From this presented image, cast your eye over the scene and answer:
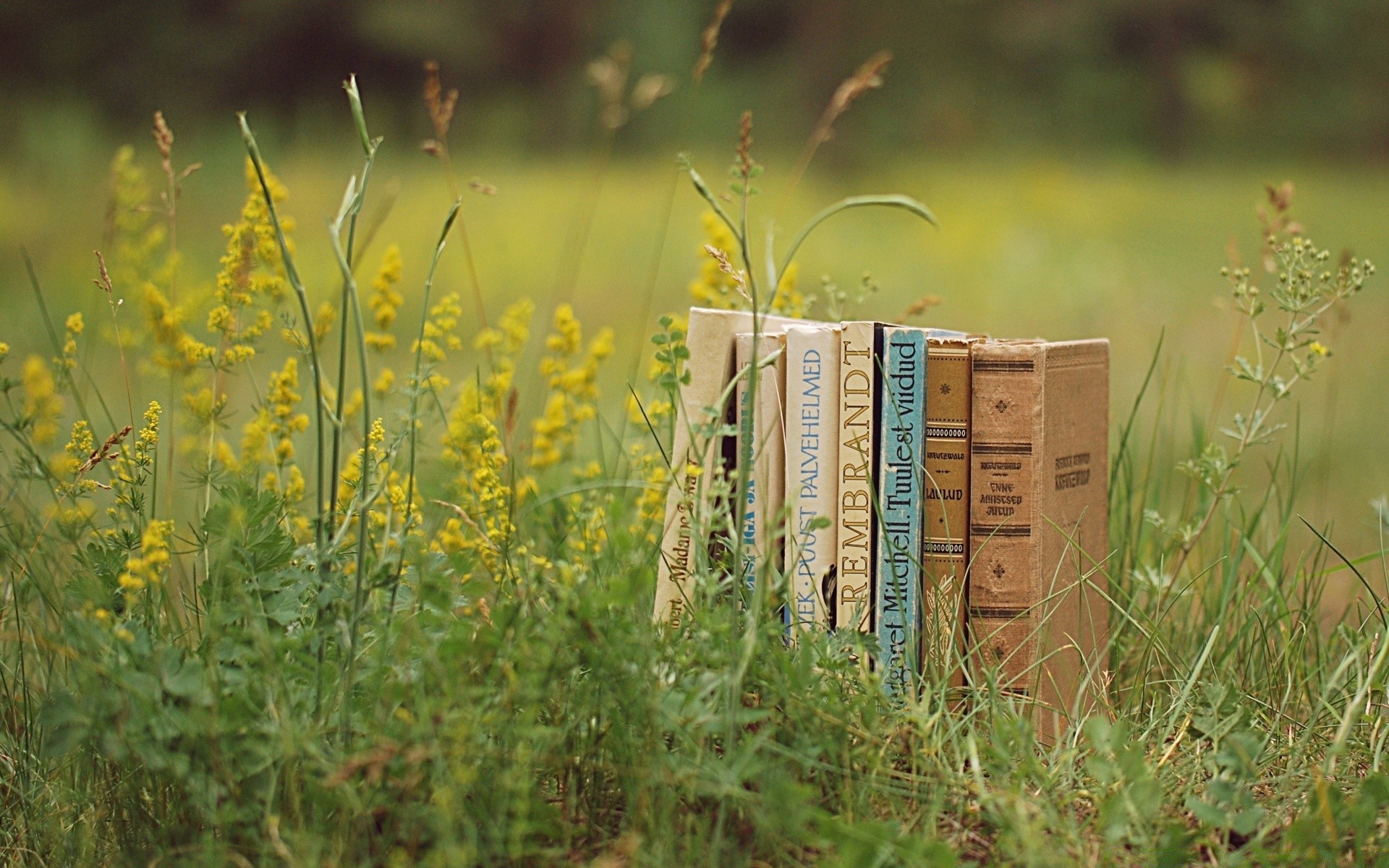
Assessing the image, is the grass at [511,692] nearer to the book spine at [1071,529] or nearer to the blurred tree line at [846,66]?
the book spine at [1071,529]

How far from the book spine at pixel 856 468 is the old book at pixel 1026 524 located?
13 cm

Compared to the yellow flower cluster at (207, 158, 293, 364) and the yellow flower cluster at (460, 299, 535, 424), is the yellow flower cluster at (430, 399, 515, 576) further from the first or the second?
the yellow flower cluster at (207, 158, 293, 364)

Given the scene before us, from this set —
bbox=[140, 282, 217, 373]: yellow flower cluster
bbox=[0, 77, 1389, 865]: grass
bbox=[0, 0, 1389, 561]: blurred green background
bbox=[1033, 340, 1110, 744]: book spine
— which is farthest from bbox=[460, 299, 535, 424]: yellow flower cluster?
bbox=[0, 0, 1389, 561]: blurred green background

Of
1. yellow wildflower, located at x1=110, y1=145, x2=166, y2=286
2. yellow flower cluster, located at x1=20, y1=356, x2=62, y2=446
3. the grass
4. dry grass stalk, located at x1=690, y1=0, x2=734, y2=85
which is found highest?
dry grass stalk, located at x1=690, y1=0, x2=734, y2=85

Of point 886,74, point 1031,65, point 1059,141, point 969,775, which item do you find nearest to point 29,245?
point 969,775

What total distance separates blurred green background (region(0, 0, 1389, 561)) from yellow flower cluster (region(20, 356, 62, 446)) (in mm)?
4303

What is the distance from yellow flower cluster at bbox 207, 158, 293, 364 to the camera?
1.51m

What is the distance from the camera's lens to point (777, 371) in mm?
1524

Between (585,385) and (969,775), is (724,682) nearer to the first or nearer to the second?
(969,775)

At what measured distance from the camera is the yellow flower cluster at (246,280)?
1508mm

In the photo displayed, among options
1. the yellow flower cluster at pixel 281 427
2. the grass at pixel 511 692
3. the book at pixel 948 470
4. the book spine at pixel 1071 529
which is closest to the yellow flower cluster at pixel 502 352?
the grass at pixel 511 692

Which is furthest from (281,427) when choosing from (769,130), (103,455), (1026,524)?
(769,130)

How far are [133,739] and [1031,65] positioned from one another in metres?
13.7

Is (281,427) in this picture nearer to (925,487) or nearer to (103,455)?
(103,455)
